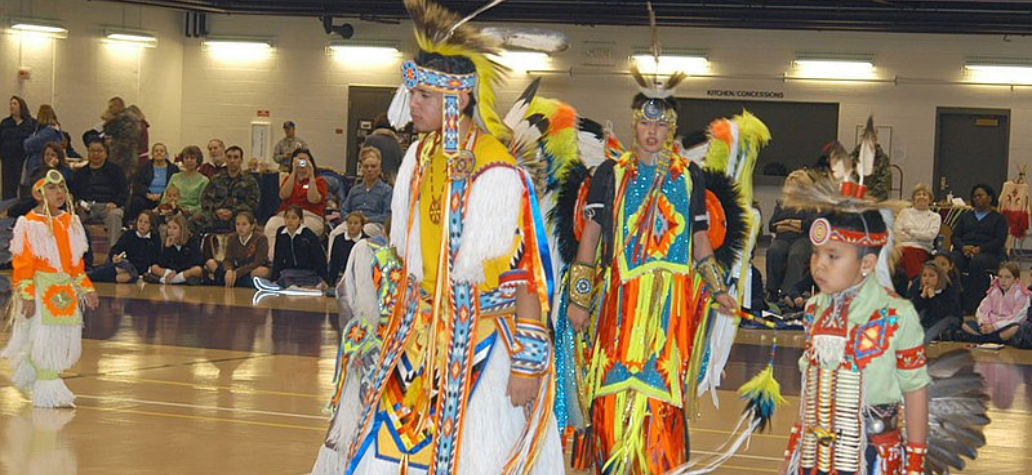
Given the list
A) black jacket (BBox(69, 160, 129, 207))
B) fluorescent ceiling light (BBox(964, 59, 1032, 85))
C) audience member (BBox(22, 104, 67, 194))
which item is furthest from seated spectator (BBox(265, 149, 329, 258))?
fluorescent ceiling light (BBox(964, 59, 1032, 85))

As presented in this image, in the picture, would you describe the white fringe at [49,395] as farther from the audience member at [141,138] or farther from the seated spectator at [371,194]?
the audience member at [141,138]

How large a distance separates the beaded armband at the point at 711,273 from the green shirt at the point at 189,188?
9623 mm

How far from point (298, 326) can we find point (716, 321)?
205 inches

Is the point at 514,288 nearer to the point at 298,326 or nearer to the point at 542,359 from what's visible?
the point at 542,359

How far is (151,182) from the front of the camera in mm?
14844

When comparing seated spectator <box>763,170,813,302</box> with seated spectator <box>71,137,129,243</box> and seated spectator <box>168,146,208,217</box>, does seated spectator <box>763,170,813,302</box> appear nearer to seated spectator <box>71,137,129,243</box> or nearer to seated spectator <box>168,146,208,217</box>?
seated spectator <box>168,146,208,217</box>

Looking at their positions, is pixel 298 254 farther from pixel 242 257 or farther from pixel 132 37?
pixel 132 37

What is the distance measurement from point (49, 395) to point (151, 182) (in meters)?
8.43

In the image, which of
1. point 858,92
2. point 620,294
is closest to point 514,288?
point 620,294

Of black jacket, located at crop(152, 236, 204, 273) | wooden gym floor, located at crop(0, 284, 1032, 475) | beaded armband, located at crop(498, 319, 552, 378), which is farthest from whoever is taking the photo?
black jacket, located at crop(152, 236, 204, 273)

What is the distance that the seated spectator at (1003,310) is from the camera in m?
11.0

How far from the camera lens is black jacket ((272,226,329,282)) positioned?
12867 mm

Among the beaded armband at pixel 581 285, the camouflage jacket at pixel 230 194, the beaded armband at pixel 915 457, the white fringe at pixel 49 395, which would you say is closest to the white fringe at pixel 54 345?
the white fringe at pixel 49 395

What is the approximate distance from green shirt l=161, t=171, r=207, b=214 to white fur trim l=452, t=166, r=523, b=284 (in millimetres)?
10787
